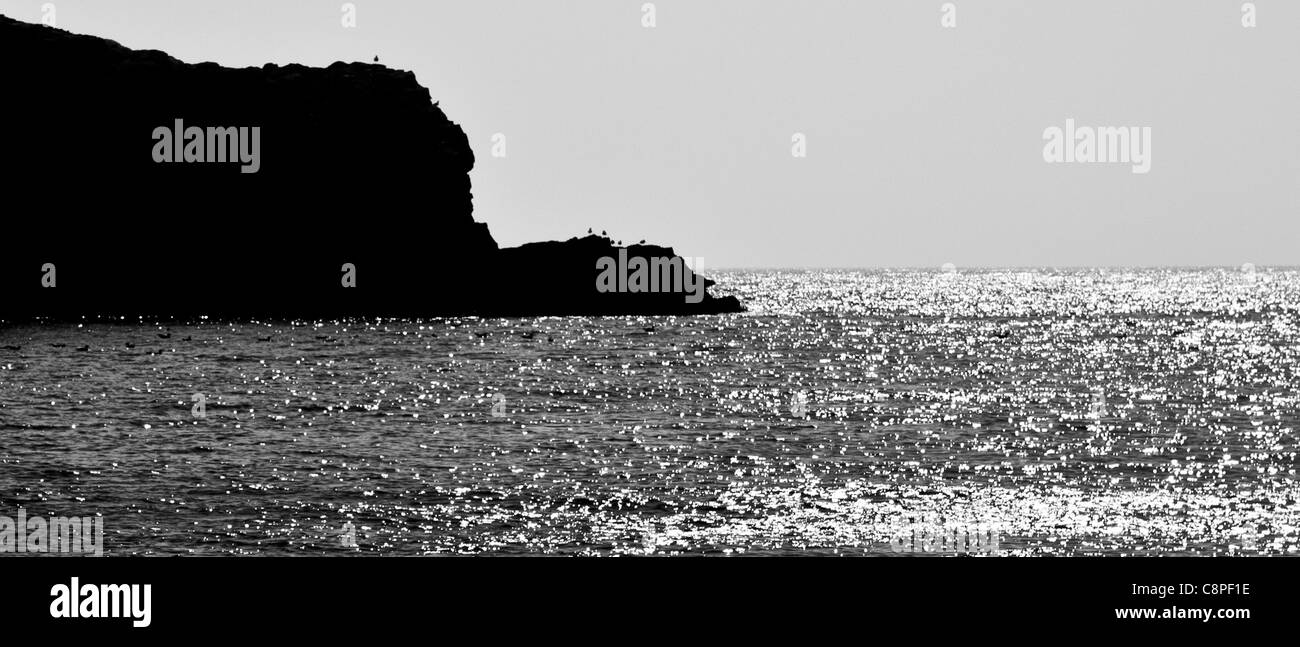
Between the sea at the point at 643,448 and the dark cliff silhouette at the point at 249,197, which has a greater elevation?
the dark cliff silhouette at the point at 249,197

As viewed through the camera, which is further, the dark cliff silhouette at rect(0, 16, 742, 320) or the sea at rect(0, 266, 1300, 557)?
the dark cliff silhouette at rect(0, 16, 742, 320)

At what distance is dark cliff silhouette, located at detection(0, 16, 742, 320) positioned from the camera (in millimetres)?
138250

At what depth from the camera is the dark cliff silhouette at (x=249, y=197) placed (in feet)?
454

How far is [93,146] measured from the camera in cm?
13938

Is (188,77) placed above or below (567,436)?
above

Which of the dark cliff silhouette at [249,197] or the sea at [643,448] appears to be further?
the dark cliff silhouette at [249,197]

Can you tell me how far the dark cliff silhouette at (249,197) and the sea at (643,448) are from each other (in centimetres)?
3284

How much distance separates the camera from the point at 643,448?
49219 mm

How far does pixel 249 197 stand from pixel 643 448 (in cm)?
10523

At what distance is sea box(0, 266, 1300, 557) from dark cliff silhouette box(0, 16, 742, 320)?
3284 centimetres

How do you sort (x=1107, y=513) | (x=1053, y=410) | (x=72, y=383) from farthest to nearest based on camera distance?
(x=72, y=383)
(x=1053, y=410)
(x=1107, y=513)
